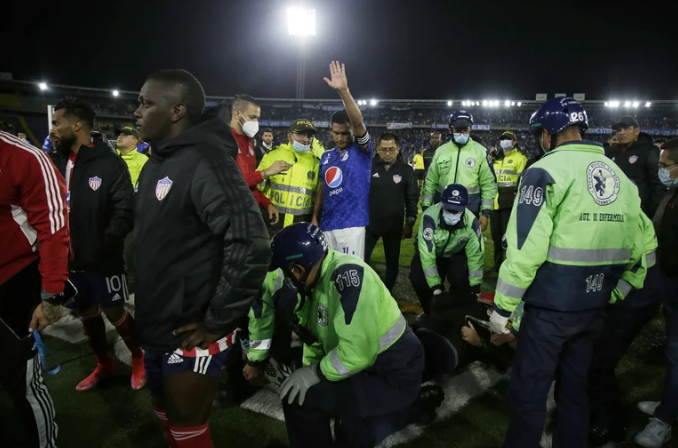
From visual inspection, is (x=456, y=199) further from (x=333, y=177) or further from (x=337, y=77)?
(x=337, y=77)

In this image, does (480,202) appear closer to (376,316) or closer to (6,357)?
(376,316)

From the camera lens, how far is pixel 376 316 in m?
2.30

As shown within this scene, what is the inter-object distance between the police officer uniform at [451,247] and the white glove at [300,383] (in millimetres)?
2279

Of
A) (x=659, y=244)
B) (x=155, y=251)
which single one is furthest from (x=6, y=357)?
(x=659, y=244)

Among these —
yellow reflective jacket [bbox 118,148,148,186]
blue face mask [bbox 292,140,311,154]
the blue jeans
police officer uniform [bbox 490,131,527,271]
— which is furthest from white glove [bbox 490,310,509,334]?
yellow reflective jacket [bbox 118,148,148,186]

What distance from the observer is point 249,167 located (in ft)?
14.0

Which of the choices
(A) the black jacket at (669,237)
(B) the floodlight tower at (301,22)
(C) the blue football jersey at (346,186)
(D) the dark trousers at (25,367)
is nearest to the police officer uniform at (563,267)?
(A) the black jacket at (669,237)

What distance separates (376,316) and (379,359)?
1.05ft

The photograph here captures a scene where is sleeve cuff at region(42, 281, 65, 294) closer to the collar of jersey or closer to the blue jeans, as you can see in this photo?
the collar of jersey

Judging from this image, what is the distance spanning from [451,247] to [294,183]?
1872 mm

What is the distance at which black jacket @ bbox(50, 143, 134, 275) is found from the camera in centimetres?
308

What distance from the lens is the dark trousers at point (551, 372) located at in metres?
2.30

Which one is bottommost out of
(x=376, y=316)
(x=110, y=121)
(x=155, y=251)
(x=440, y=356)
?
(x=440, y=356)

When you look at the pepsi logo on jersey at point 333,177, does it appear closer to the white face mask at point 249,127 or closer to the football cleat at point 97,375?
the white face mask at point 249,127
